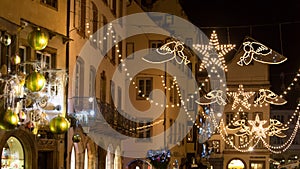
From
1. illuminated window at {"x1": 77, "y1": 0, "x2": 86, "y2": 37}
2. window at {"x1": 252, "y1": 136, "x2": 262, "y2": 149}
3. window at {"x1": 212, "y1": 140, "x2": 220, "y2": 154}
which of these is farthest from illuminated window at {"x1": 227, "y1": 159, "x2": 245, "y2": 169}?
illuminated window at {"x1": 77, "y1": 0, "x2": 86, "y2": 37}

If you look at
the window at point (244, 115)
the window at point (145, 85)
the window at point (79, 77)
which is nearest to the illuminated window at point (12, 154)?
the window at point (79, 77)

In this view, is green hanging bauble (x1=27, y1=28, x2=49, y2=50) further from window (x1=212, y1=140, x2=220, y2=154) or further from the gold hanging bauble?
window (x1=212, y1=140, x2=220, y2=154)

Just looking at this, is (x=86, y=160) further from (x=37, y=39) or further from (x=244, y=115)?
(x=244, y=115)

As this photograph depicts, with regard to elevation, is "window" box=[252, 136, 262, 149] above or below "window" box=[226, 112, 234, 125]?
below

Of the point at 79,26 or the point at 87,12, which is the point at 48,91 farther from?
the point at 87,12

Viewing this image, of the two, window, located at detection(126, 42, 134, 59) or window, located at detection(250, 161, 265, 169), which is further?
window, located at detection(250, 161, 265, 169)

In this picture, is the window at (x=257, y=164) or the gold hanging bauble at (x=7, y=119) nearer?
the gold hanging bauble at (x=7, y=119)

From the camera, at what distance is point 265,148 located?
58375mm

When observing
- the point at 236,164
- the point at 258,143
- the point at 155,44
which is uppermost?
the point at 155,44

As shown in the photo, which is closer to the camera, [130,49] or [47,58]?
[47,58]

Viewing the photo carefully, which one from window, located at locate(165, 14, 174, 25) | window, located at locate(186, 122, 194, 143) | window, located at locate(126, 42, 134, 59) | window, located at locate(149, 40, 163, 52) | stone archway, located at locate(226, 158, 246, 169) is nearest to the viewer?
window, located at locate(126, 42, 134, 59)

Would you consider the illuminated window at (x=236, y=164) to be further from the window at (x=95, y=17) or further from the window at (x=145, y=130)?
the window at (x=95, y=17)

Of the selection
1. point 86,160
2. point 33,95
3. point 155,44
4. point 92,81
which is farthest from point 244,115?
point 33,95

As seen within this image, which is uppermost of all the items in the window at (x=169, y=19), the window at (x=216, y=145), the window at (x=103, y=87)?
the window at (x=169, y=19)
